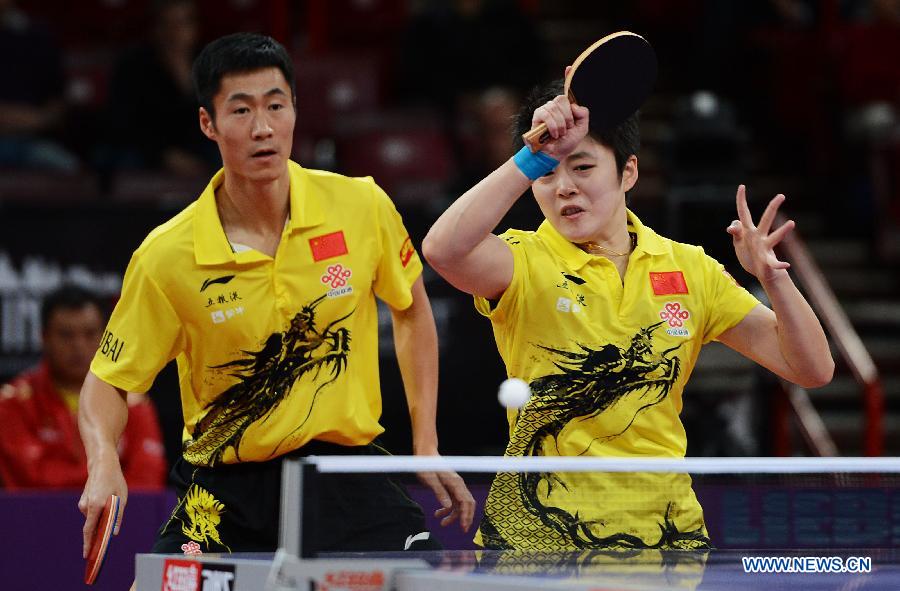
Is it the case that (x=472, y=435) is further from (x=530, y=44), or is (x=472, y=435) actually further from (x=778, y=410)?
(x=530, y=44)

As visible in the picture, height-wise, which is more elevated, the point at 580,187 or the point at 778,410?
the point at 580,187

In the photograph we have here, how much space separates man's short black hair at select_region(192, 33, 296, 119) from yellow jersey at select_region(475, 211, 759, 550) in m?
0.86

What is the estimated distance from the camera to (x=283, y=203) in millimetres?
4180

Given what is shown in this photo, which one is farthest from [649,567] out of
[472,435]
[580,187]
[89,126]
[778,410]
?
[89,126]

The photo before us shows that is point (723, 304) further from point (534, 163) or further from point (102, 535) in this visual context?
point (102, 535)

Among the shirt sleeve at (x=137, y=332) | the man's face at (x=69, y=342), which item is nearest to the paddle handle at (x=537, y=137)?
the shirt sleeve at (x=137, y=332)

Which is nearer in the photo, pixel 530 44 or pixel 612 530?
pixel 612 530

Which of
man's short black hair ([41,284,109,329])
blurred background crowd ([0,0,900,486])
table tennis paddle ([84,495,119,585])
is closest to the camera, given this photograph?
table tennis paddle ([84,495,119,585])

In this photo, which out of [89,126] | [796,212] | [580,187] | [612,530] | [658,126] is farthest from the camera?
[658,126]

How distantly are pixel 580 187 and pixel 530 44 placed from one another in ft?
21.3

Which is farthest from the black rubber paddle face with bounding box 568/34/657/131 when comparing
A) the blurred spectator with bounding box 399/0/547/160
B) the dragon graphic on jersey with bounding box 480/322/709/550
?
the blurred spectator with bounding box 399/0/547/160

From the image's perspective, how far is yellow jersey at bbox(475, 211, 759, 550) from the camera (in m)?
3.50

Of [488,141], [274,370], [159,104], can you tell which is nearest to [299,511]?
[274,370]

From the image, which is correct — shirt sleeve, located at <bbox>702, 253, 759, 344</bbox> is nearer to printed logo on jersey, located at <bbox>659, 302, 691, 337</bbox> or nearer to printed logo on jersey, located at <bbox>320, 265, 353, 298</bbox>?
printed logo on jersey, located at <bbox>659, 302, 691, 337</bbox>
